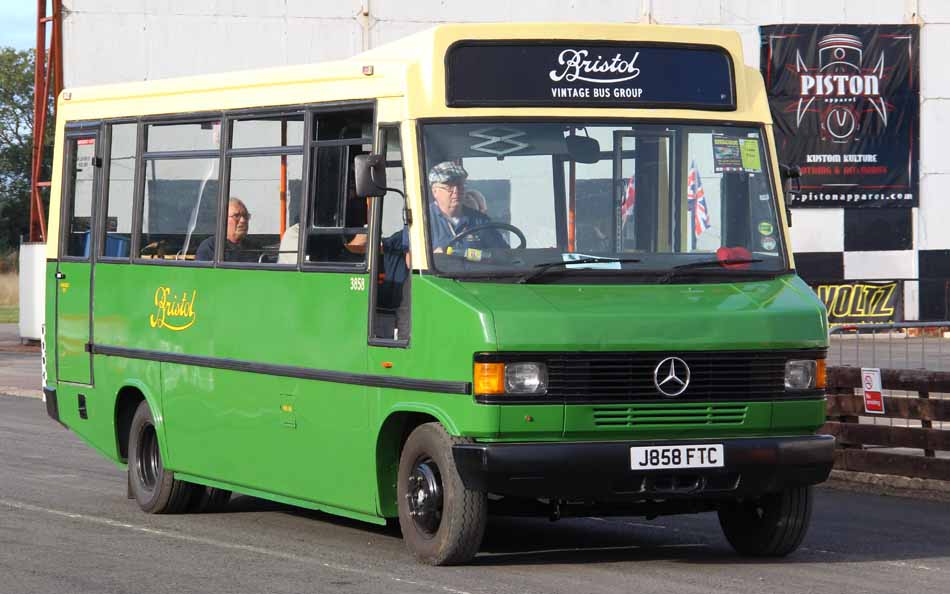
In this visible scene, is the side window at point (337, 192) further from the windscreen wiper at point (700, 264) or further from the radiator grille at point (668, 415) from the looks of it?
the radiator grille at point (668, 415)

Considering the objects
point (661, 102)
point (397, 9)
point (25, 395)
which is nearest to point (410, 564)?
point (661, 102)

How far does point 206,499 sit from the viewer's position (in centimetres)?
1286

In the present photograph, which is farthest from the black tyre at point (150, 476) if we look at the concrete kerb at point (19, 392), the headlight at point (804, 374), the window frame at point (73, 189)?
the concrete kerb at point (19, 392)

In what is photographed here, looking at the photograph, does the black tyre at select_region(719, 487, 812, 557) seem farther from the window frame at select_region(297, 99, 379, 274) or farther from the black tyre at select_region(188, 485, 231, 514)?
the black tyre at select_region(188, 485, 231, 514)

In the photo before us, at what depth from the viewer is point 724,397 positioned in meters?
9.45

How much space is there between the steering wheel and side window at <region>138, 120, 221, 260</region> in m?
2.82

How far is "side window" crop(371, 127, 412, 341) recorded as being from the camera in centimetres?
990

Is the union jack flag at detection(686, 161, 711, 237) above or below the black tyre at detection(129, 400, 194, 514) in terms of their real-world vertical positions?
above

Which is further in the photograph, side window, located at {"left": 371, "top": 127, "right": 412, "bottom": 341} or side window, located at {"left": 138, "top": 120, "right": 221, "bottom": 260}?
side window, located at {"left": 138, "top": 120, "right": 221, "bottom": 260}

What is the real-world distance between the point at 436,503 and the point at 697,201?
2176 millimetres

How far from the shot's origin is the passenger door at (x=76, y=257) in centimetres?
1365

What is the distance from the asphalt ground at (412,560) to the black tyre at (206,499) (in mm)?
101

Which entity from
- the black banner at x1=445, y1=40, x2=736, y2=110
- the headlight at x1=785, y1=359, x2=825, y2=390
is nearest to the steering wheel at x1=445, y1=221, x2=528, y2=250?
the black banner at x1=445, y1=40, x2=736, y2=110

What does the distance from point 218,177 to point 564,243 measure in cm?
320
